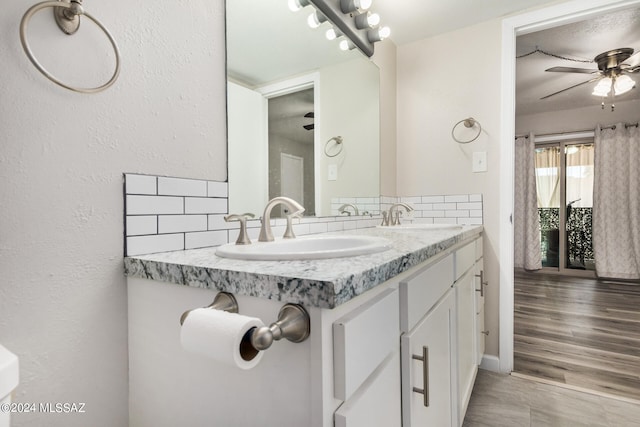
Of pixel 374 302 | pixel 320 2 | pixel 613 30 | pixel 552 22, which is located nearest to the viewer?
pixel 374 302

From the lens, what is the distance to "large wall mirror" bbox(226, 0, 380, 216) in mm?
1101

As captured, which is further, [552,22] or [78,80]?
[552,22]

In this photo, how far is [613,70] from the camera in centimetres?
275

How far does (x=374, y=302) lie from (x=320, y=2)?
4.43ft

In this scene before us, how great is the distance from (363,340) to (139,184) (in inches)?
24.8

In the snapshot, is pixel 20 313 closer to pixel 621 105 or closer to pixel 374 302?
pixel 374 302

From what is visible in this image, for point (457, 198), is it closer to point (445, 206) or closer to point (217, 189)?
point (445, 206)

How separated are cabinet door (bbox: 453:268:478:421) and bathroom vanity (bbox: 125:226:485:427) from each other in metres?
0.30

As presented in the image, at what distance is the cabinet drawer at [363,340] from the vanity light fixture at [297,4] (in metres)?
1.21

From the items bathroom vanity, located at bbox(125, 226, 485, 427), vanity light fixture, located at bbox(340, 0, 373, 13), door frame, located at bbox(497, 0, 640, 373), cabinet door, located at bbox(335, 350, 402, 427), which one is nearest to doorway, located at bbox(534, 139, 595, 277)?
door frame, located at bbox(497, 0, 640, 373)

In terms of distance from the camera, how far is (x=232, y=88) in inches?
42.0

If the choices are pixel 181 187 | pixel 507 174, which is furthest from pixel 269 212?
pixel 507 174

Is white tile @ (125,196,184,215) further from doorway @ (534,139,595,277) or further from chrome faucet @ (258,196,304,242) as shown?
doorway @ (534,139,595,277)

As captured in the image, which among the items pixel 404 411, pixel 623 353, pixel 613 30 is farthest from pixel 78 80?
→ pixel 613 30
